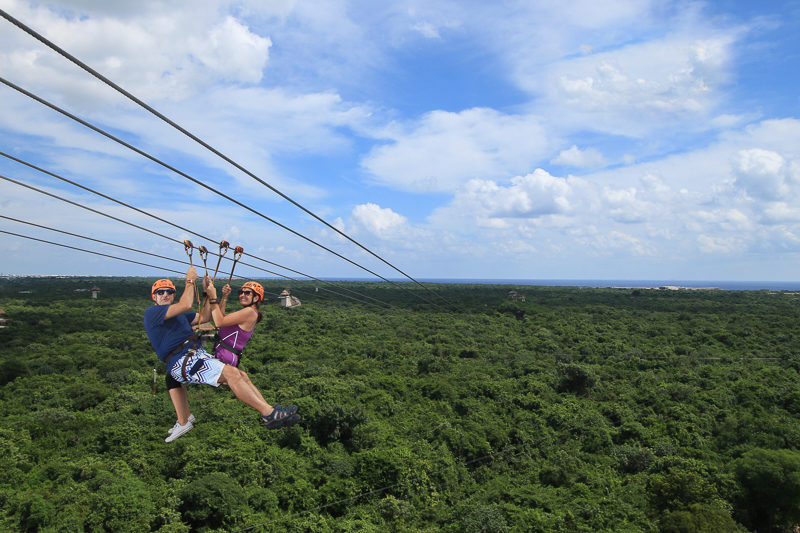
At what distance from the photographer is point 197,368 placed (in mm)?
6031

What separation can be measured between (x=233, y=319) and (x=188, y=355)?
2.40 ft

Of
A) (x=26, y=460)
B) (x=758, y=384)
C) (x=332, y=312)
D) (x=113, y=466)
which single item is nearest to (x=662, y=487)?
(x=758, y=384)

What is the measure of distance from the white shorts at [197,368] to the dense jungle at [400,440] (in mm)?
5132

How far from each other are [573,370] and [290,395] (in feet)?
77.8

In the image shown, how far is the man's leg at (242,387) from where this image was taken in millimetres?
5909

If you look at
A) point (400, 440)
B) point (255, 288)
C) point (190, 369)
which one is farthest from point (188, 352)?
point (400, 440)

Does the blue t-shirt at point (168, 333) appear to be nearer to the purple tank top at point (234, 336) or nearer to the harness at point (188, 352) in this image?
the harness at point (188, 352)

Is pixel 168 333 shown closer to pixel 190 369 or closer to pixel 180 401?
pixel 190 369

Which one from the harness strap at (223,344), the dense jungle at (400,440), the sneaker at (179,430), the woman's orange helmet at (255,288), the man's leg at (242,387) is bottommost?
the dense jungle at (400,440)

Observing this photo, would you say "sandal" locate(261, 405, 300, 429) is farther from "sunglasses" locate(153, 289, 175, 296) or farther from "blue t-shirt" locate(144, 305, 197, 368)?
"sunglasses" locate(153, 289, 175, 296)

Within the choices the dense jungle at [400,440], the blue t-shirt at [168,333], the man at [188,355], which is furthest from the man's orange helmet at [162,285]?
the dense jungle at [400,440]

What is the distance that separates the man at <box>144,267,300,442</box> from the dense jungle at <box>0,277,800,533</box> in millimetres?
5026

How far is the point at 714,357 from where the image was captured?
4881 cm

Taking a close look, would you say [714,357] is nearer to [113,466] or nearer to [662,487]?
[662,487]
